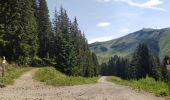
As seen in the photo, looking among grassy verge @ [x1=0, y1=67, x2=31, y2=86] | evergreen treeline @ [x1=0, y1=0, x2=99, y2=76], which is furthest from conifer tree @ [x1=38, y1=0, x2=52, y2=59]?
grassy verge @ [x1=0, y1=67, x2=31, y2=86]

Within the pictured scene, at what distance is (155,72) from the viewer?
112750 millimetres

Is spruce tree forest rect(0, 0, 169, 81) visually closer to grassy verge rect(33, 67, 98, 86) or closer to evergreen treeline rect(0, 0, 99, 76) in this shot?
evergreen treeline rect(0, 0, 99, 76)

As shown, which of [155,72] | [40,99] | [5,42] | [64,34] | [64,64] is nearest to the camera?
[40,99]

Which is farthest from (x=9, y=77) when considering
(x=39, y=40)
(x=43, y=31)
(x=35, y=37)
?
(x=43, y=31)

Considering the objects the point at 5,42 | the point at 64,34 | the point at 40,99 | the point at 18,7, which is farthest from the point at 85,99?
the point at 64,34

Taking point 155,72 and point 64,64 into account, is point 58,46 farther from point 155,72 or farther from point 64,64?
point 155,72

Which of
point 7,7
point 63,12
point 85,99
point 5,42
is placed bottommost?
point 85,99

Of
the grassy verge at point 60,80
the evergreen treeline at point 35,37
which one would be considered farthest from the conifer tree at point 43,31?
the grassy verge at point 60,80

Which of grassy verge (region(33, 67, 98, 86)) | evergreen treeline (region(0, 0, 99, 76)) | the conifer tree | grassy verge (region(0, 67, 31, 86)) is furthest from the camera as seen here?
the conifer tree

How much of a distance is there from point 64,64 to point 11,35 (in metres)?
26.5

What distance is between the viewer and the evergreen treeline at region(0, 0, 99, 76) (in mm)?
54906

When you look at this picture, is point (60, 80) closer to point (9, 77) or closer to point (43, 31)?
point (9, 77)

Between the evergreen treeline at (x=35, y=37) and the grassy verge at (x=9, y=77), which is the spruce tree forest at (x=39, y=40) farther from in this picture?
the grassy verge at (x=9, y=77)

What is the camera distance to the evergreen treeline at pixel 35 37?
180 feet
